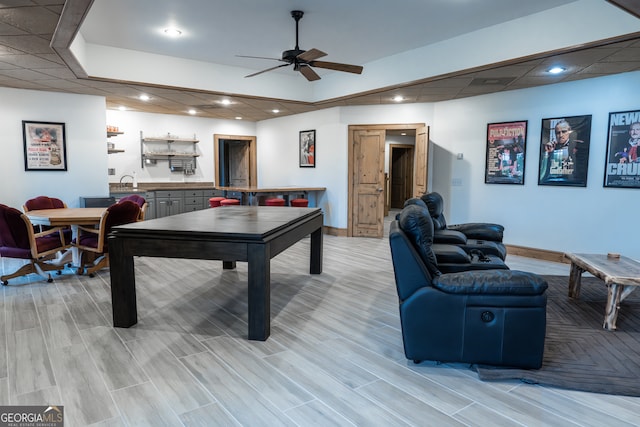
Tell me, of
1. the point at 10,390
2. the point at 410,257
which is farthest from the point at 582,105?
the point at 10,390

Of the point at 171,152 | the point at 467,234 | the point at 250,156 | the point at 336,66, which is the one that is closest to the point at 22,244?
the point at 336,66

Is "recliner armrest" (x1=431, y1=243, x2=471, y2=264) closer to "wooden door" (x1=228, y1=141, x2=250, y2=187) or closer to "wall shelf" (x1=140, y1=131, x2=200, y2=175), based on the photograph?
"wall shelf" (x1=140, y1=131, x2=200, y2=175)

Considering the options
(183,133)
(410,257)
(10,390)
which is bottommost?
(10,390)

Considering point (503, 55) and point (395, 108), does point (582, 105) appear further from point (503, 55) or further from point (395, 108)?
point (395, 108)

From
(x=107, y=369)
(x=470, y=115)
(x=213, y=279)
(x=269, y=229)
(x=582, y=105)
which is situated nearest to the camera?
(x=107, y=369)

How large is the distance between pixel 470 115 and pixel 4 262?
24.3 ft

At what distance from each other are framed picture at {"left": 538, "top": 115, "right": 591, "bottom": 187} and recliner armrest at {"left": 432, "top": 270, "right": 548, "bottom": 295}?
376cm

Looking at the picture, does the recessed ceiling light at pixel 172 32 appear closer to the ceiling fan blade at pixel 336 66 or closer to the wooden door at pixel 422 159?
the ceiling fan blade at pixel 336 66

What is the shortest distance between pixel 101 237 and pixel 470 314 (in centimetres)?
398

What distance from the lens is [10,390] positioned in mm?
2113

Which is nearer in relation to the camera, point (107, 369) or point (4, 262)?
point (107, 369)

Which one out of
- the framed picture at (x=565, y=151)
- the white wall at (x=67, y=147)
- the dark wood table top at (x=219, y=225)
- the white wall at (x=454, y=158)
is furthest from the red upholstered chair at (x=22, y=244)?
the framed picture at (x=565, y=151)

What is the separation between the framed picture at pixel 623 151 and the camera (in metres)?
4.66

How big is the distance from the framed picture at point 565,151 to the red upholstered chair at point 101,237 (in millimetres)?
5687
